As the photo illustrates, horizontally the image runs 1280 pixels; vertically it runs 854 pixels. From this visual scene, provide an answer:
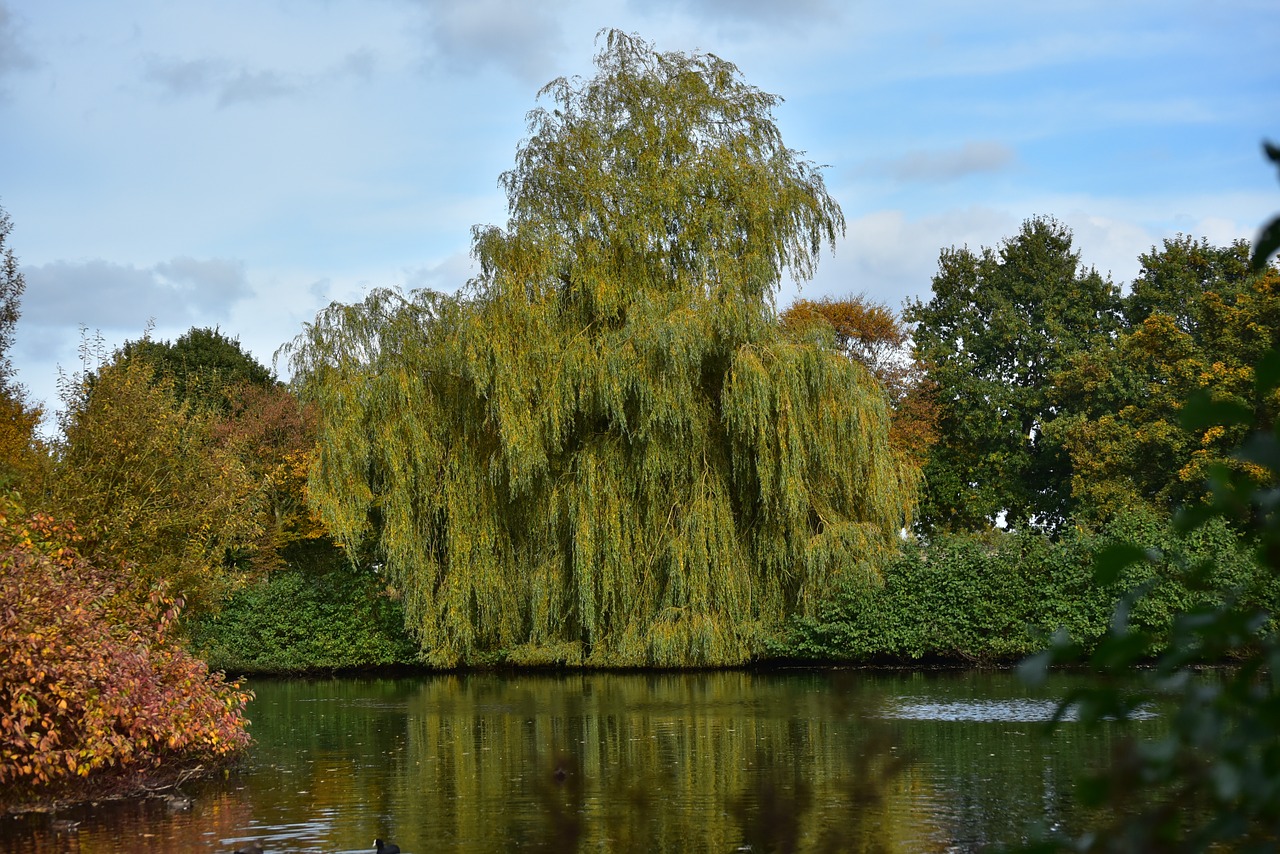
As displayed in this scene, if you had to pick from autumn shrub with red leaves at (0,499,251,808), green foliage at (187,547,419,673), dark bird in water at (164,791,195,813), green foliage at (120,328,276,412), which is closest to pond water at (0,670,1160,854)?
dark bird in water at (164,791,195,813)

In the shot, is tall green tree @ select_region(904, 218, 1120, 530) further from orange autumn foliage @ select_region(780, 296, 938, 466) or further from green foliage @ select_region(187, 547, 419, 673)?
green foliage @ select_region(187, 547, 419, 673)

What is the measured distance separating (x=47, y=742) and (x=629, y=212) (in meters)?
16.9

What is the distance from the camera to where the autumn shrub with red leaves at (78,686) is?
37.7 ft

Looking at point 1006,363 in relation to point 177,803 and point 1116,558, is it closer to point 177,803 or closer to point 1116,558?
point 177,803

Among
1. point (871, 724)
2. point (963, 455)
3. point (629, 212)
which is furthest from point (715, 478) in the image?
point (963, 455)

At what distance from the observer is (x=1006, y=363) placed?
148 ft

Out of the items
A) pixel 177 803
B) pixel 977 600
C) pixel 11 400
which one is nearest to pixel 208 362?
pixel 11 400

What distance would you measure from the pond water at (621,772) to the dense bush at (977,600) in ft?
8.51

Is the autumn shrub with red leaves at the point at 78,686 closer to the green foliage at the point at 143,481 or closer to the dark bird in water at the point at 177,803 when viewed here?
the dark bird in water at the point at 177,803

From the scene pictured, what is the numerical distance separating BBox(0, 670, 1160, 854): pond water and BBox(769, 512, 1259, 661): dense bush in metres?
2.59

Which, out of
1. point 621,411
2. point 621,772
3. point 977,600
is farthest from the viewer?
point 977,600

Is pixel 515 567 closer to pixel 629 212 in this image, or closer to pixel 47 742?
pixel 629 212

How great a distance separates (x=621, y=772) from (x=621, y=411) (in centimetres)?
1088

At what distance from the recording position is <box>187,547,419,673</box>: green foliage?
3022 cm
